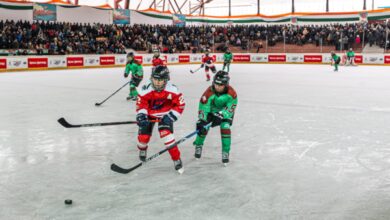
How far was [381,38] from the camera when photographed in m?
26.6

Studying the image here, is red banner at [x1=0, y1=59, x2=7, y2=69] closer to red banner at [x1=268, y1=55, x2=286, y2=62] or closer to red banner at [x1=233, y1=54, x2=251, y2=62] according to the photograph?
red banner at [x1=233, y1=54, x2=251, y2=62]

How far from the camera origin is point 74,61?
74.1 feet

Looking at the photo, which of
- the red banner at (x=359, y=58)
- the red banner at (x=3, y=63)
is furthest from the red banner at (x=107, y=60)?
the red banner at (x=359, y=58)

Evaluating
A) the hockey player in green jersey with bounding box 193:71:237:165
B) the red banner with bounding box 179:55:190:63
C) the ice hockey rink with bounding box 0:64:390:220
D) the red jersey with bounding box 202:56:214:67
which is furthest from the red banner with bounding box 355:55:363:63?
the hockey player in green jersey with bounding box 193:71:237:165

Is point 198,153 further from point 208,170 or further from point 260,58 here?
point 260,58

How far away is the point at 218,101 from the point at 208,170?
0.84m

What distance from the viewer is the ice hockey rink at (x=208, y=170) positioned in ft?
10.7

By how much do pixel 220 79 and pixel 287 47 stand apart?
27.0m

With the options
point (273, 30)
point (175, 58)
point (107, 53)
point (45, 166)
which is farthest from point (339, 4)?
point (45, 166)

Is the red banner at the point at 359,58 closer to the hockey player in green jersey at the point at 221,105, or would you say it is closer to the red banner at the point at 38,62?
the red banner at the point at 38,62

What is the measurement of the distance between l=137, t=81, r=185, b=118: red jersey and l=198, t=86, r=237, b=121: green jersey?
33 cm

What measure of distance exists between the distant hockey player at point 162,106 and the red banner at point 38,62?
1781 centimetres

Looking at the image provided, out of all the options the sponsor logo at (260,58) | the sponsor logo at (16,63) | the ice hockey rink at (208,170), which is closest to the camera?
the ice hockey rink at (208,170)

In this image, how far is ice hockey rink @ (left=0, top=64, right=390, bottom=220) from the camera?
10.7 ft
